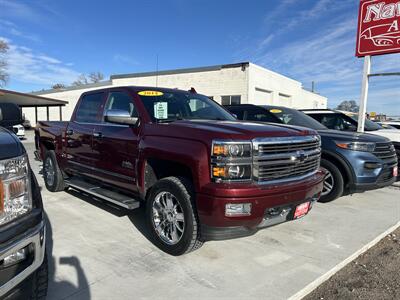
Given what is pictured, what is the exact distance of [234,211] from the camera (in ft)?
10.6

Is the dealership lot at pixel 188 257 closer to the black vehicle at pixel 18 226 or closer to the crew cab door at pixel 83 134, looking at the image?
the crew cab door at pixel 83 134

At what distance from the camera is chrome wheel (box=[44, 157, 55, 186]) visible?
6439 mm

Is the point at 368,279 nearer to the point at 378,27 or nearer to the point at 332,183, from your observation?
the point at 332,183

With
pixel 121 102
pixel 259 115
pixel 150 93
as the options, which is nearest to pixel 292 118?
pixel 259 115

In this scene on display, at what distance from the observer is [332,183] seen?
20.2ft

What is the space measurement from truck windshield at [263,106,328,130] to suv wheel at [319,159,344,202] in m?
1.44

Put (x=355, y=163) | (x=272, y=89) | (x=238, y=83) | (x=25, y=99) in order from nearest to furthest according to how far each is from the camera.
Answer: (x=355, y=163) < (x=238, y=83) < (x=272, y=89) < (x=25, y=99)

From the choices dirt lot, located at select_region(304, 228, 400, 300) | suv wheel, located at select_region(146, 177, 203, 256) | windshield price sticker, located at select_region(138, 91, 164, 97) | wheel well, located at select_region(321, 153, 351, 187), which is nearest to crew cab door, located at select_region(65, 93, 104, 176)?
windshield price sticker, located at select_region(138, 91, 164, 97)

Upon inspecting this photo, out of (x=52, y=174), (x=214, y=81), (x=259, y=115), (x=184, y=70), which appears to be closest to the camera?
(x=52, y=174)

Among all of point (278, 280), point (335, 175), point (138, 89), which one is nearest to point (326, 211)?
point (335, 175)

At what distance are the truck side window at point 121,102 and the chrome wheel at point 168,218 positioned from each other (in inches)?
48.0

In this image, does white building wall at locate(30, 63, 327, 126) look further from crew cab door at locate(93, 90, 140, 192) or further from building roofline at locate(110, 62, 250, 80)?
crew cab door at locate(93, 90, 140, 192)

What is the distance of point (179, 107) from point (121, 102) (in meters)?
0.83

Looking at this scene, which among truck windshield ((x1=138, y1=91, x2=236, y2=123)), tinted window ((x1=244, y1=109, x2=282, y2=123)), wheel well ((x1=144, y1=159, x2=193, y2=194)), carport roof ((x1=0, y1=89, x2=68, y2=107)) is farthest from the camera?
carport roof ((x1=0, y1=89, x2=68, y2=107))
